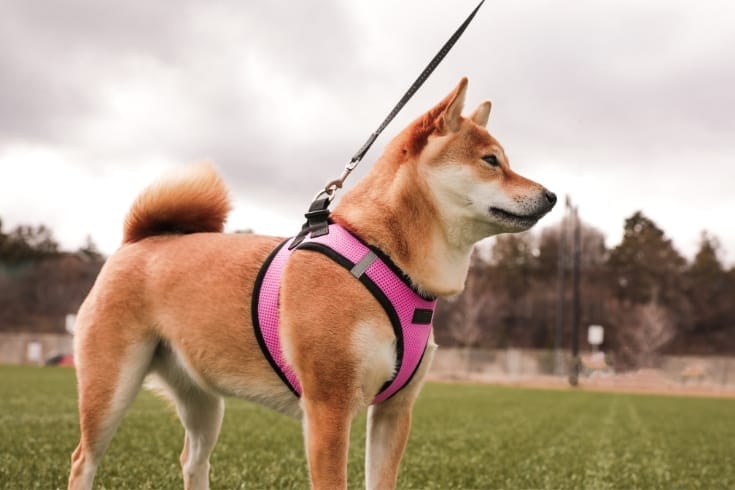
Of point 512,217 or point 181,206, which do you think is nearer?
point 512,217

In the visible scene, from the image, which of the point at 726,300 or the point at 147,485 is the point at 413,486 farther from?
the point at 726,300

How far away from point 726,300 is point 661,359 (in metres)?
11.7

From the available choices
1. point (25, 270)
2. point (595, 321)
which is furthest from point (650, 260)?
point (25, 270)

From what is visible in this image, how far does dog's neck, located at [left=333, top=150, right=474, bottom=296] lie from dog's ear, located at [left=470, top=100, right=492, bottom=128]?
577 millimetres

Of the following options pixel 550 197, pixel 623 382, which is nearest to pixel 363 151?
pixel 550 197

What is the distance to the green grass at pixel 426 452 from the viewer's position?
4.86m

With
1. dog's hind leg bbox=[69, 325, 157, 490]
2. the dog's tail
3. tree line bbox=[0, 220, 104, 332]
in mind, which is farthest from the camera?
tree line bbox=[0, 220, 104, 332]

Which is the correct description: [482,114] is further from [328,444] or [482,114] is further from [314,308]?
[328,444]

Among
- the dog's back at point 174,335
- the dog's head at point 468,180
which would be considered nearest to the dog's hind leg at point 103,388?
the dog's back at point 174,335

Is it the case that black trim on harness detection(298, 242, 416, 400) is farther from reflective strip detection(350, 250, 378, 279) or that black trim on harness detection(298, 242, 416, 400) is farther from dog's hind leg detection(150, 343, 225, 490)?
dog's hind leg detection(150, 343, 225, 490)

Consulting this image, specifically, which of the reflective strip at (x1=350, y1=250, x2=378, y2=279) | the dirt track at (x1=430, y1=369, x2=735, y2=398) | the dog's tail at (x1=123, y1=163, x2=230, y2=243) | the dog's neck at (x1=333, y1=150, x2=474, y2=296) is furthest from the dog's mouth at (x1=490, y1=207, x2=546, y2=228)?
the dirt track at (x1=430, y1=369, x2=735, y2=398)

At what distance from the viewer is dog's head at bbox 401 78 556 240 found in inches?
103

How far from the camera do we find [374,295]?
8.12ft

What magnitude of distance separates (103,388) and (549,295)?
56999 millimetres
